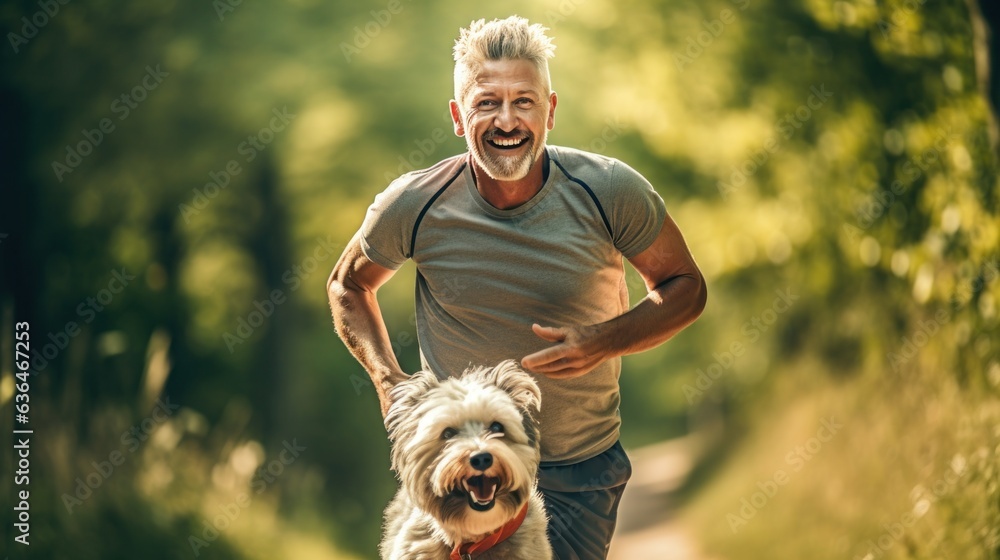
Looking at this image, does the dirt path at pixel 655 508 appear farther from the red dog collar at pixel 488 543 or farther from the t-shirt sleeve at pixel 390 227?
the red dog collar at pixel 488 543

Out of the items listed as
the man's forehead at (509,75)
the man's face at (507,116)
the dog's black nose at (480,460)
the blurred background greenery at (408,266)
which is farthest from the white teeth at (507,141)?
the blurred background greenery at (408,266)

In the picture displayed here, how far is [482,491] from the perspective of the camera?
2980 mm

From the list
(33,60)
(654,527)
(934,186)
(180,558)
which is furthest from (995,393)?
(33,60)

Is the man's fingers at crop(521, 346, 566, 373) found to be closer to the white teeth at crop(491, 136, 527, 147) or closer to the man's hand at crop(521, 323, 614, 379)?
the man's hand at crop(521, 323, 614, 379)

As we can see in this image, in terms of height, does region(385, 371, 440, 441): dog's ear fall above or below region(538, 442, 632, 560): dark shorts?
above

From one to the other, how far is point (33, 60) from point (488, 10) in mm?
2962

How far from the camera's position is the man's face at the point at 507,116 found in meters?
3.26

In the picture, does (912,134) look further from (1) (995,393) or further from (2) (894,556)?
(2) (894,556)

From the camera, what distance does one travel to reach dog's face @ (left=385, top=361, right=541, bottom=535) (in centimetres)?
292

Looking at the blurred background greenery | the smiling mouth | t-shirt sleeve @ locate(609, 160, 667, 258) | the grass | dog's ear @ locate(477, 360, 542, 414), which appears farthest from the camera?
the blurred background greenery

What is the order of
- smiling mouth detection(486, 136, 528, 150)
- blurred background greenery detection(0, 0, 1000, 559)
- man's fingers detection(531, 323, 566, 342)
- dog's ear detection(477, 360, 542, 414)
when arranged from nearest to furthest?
dog's ear detection(477, 360, 542, 414), man's fingers detection(531, 323, 566, 342), smiling mouth detection(486, 136, 528, 150), blurred background greenery detection(0, 0, 1000, 559)

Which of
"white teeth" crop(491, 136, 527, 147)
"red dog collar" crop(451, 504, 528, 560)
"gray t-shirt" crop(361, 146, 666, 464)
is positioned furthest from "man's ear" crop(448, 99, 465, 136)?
"red dog collar" crop(451, 504, 528, 560)

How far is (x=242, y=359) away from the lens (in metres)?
7.62

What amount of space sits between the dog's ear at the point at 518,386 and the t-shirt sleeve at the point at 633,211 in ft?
2.10
